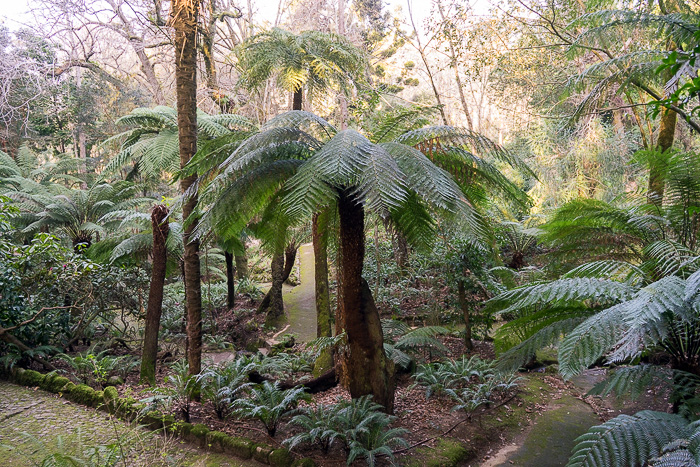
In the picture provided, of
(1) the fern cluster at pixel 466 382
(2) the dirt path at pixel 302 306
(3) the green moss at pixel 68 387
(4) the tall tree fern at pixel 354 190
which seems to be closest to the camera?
(4) the tall tree fern at pixel 354 190

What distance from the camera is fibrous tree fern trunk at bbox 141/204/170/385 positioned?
14.1 ft

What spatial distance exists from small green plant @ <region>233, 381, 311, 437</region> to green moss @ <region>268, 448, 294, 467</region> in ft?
1.09

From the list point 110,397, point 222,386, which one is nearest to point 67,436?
point 110,397

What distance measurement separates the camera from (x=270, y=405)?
11.8 feet

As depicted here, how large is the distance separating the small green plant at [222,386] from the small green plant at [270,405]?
11 cm

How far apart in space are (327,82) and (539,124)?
25.4 feet

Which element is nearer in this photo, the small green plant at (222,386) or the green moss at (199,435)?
the green moss at (199,435)

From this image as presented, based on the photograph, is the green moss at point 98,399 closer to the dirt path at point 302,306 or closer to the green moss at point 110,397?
the green moss at point 110,397

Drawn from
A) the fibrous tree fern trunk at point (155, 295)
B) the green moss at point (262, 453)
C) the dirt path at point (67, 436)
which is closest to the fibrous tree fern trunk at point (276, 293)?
the fibrous tree fern trunk at point (155, 295)

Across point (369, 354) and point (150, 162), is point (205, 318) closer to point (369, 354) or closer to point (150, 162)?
point (150, 162)

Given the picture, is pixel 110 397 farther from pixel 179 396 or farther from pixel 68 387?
pixel 179 396

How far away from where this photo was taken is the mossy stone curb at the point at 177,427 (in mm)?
3145

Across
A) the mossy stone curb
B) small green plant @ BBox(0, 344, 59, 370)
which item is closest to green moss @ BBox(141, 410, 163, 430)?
the mossy stone curb

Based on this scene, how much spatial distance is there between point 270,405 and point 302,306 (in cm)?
543
